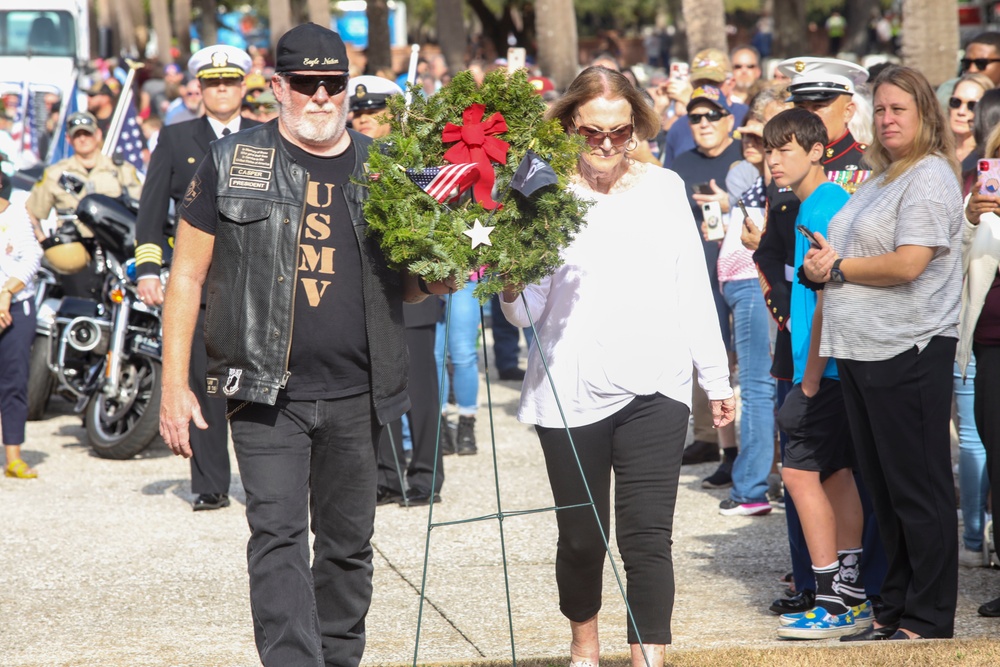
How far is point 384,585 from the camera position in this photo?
6258mm

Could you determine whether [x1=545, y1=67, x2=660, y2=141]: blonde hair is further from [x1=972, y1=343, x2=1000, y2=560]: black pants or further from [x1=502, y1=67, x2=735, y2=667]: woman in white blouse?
[x1=972, y1=343, x2=1000, y2=560]: black pants

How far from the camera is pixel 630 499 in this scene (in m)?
4.44

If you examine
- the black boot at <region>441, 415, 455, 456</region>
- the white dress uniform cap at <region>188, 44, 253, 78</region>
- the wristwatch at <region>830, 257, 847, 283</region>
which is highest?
the white dress uniform cap at <region>188, 44, 253, 78</region>

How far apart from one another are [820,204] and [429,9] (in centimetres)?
5492

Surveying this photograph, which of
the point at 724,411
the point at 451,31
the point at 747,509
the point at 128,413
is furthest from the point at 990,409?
the point at 451,31

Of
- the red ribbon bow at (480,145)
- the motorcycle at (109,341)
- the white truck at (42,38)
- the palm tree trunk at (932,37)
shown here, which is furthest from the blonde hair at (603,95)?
the white truck at (42,38)

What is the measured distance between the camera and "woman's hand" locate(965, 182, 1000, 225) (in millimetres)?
5355

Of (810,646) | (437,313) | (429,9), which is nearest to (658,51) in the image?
(429,9)

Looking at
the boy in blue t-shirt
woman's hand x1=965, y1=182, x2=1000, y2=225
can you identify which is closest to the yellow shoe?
the boy in blue t-shirt

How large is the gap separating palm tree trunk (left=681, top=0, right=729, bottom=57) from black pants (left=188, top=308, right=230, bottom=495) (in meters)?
9.76

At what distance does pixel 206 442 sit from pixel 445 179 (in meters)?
4.01

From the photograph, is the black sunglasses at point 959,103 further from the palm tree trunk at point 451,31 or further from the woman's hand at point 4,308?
the palm tree trunk at point 451,31

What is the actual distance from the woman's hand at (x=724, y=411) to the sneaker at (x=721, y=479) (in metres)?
3.53

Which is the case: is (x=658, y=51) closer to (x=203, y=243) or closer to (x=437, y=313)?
(x=437, y=313)
